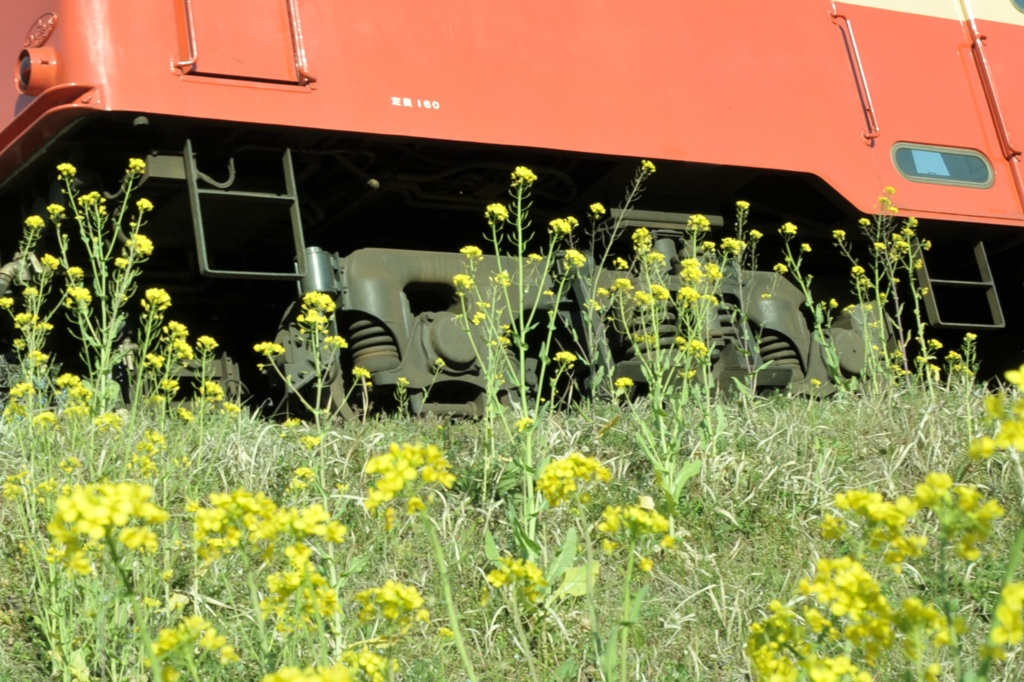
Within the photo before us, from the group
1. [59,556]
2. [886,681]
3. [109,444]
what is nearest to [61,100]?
[109,444]

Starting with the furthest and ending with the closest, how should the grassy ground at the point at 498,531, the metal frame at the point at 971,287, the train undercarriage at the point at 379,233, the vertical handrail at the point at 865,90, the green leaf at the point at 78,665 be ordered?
the vertical handrail at the point at 865,90, the metal frame at the point at 971,287, the train undercarriage at the point at 379,233, the grassy ground at the point at 498,531, the green leaf at the point at 78,665

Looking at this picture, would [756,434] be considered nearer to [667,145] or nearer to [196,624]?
[667,145]

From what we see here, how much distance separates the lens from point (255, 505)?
2016 millimetres

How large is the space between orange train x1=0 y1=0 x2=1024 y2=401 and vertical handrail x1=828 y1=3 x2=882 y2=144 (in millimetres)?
13

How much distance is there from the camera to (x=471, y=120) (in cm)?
584

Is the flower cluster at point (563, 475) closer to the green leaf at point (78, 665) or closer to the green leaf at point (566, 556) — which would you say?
the green leaf at point (566, 556)

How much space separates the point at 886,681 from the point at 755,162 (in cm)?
410

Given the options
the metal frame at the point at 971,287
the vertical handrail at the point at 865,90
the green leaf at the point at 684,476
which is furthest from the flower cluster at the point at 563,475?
the vertical handrail at the point at 865,90

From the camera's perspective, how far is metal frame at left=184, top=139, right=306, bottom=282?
16.3ft

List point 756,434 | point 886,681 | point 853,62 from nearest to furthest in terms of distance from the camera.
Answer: point 886,681 < point 756,434 < point 853,62

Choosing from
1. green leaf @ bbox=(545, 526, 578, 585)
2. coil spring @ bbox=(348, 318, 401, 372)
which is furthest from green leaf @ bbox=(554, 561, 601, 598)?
coil spring @ bbox=(348, 318, 401, 372)

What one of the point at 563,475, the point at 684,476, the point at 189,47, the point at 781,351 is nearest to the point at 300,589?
the point at 563,475

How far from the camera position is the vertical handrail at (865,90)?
7.19m

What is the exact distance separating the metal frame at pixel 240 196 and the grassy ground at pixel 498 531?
64 centimetres
